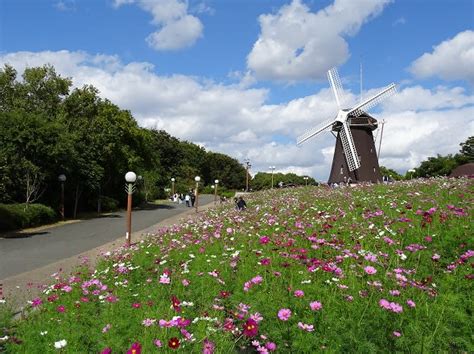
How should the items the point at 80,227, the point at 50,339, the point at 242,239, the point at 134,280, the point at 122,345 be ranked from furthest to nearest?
the point at 80,227, the point at 242,239, the point at 134,280, the point at 50,339, the point at 122,345

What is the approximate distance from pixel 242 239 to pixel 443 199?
634cm

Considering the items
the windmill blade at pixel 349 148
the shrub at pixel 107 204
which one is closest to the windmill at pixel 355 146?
the windmill blade at pixel 349 148

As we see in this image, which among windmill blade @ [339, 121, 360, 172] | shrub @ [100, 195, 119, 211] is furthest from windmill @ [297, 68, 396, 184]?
shrub @ [100, 195, 119, 211]

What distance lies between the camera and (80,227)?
2534 cm

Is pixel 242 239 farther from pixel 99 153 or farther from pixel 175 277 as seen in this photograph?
pixel 99 153

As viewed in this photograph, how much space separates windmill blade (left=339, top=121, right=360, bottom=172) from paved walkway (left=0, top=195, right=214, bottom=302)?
66.6ft

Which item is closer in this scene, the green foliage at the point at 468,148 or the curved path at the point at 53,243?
the curved path at the point at 53,243

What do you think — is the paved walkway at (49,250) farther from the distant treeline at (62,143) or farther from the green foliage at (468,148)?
the green foliage at (468,148)

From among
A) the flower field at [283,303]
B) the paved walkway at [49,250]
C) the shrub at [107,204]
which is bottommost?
the paved walkway at [49,250]

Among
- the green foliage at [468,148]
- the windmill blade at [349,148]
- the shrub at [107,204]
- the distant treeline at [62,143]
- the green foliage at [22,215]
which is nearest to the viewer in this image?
the green foliage at [22,215]

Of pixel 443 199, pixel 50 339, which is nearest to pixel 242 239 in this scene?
pixel 50 339

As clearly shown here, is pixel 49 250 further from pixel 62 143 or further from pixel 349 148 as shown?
pixel 349 148

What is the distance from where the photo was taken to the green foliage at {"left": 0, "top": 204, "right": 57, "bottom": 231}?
73.5 ft

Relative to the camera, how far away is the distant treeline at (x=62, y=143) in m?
25.7
